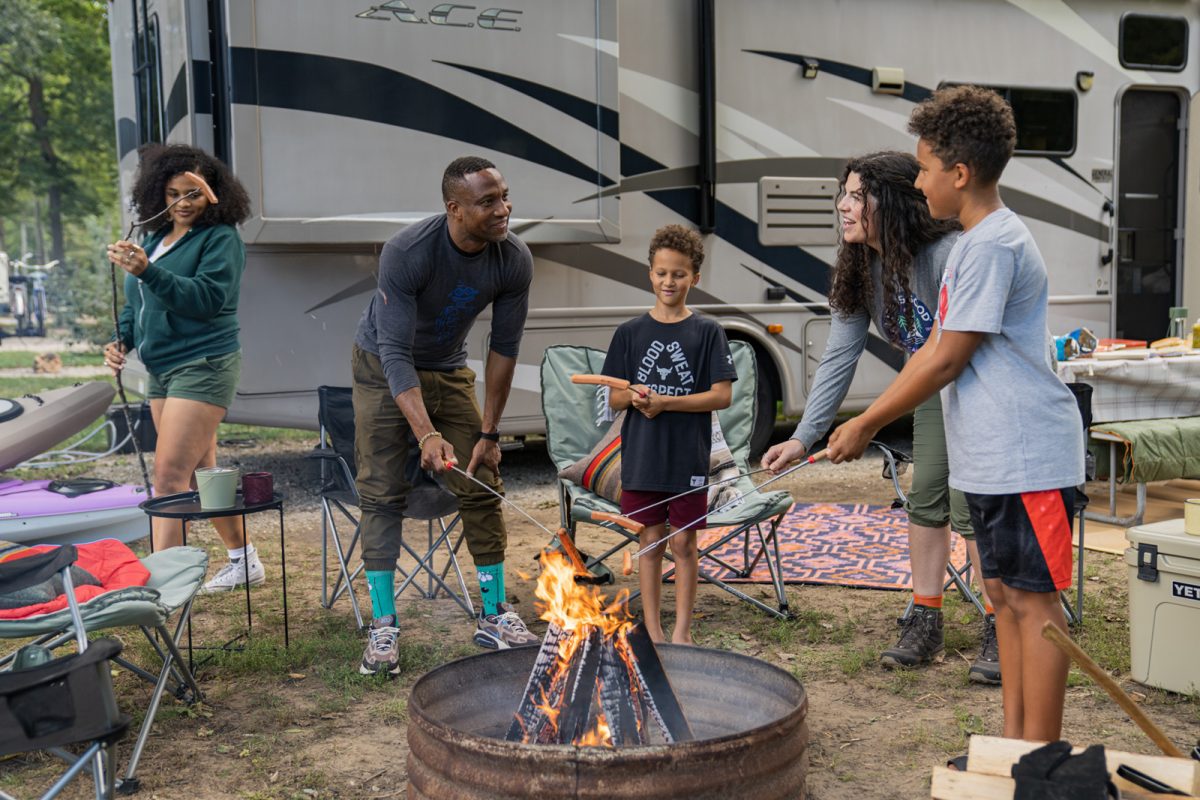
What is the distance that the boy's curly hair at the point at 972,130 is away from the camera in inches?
96.0

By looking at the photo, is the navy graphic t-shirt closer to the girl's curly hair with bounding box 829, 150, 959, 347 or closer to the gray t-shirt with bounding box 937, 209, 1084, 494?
the girl's curly hair with bounding box 829, 150, 959, 347

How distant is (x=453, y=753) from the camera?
7.63ft

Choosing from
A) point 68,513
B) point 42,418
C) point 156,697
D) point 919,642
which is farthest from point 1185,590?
point 42,418

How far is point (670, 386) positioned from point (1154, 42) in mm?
5334

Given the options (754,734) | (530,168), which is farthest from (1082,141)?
(754,734)

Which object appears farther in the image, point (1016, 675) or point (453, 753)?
point (1016, 675)

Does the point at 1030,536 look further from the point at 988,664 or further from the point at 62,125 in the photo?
the point at 62,125

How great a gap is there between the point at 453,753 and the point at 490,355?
1766 mm

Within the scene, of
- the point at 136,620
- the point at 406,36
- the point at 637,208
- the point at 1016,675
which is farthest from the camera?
the point at 637,208

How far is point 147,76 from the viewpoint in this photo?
612 cm

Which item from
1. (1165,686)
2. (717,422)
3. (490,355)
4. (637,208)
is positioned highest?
(637,208)

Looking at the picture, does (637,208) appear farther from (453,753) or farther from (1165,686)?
(453,753)

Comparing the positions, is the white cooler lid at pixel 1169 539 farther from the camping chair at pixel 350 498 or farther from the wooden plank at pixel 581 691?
the camping chair at pixel 350 498

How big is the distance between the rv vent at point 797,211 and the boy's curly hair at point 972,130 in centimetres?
409
